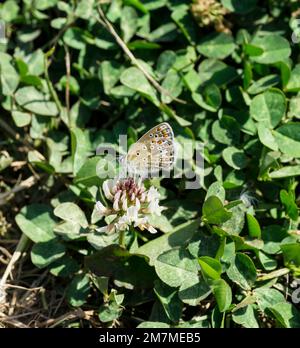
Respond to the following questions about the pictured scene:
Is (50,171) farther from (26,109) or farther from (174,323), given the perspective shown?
(174,323)

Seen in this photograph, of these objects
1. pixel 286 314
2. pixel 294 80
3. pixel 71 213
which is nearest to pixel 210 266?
pixel 286 314

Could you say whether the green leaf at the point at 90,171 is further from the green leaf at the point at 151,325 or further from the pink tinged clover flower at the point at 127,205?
the green leaf at the point at 151,325

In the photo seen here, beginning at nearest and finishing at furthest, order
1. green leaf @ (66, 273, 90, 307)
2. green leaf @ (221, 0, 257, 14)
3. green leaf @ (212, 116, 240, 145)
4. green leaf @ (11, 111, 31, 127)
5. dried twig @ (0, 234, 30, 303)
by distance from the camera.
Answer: green leaf @ (66, 273, 90, 307) → dried twig @ (0, 234, 30, 303) → green leaf @ (212, 116, 240, 145) → green leaf @ (11, 111, 31, 127) → green leaf @ (221, 0, 257, 14)

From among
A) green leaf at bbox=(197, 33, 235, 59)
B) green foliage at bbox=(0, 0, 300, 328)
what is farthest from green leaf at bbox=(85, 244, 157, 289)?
green leaf at bbox=(197, 33, 235, 59)

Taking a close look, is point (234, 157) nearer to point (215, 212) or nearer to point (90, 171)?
point (215, 212)

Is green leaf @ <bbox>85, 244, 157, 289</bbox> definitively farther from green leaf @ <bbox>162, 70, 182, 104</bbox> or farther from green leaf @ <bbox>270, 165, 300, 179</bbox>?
green leaf @ <bbox>162, 70, 182, 104</bbox>

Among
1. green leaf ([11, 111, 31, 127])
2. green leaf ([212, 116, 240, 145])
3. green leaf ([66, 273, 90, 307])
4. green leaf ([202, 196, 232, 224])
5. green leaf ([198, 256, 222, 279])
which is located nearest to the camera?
green leaf ([198, 256, 222, 279])

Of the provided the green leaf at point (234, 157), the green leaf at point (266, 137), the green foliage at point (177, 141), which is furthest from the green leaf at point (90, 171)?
the green leaf at point (266, 137)
